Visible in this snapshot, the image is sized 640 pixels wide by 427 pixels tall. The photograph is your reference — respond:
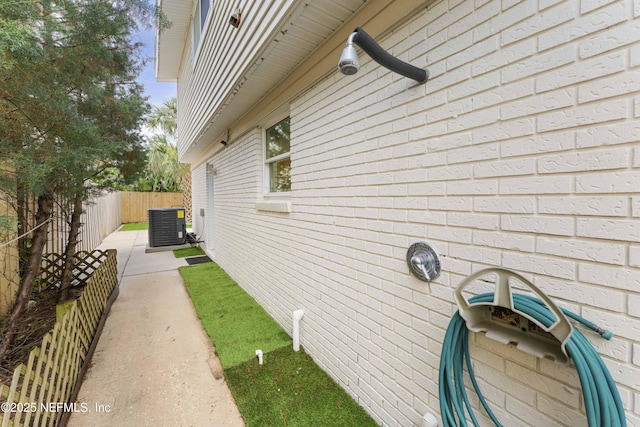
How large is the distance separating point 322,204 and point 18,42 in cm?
231

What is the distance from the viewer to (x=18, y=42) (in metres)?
1.68

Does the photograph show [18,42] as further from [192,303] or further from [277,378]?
[192,303]

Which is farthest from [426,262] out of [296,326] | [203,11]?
[203,11]

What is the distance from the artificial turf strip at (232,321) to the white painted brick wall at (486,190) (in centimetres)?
95

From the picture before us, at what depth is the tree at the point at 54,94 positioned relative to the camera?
2.13 metres

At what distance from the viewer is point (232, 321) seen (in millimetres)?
3783

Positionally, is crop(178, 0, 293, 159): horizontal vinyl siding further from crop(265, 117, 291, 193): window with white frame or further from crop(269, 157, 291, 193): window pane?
crop(269, 157, 291, 193): window pane

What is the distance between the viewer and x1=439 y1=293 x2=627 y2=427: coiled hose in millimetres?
974

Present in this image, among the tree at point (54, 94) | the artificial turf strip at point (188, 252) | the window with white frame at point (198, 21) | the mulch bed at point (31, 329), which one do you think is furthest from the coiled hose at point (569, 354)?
the artificial turf strip at point (188, 252)

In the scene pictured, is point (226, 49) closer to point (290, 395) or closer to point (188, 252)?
point (290, 395)

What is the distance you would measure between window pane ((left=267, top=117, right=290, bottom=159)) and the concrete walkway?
2.57m

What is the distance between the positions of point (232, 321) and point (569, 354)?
3.60 metres

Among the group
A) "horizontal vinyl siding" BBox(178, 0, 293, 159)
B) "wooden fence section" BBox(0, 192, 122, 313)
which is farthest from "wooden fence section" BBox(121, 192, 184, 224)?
"horizontal vinyl siding" BBox(178, 0, 293, 159)

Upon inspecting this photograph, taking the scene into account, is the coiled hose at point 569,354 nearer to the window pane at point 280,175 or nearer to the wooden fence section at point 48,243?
the window pane at point 280,175
